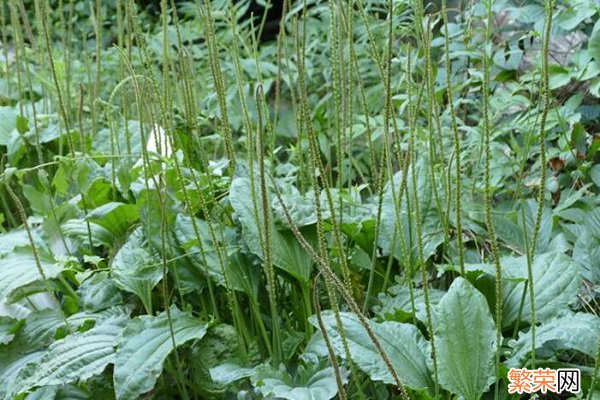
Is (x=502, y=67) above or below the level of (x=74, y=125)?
above

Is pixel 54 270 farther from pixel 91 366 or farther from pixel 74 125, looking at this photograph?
pixel 74 125

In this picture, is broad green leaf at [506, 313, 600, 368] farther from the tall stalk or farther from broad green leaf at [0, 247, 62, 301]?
broad green leaf at [0, 247, 62, 301]

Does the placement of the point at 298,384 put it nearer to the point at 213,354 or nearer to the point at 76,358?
the point at 213,354

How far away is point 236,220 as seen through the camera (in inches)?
53.9

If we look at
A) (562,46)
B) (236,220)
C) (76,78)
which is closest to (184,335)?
(236,220)

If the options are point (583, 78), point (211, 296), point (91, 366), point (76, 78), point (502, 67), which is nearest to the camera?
point (91, 366)

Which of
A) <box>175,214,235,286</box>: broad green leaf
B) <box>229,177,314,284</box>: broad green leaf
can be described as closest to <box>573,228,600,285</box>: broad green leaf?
<box>229,177,314,284</box>: broad green leaf

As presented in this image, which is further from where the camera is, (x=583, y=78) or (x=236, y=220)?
(x=583, y=78)

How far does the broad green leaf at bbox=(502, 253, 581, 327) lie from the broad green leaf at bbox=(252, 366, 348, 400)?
0.26 metres

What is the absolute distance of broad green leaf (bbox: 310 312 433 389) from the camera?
109 cm

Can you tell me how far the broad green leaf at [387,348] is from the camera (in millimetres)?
1094

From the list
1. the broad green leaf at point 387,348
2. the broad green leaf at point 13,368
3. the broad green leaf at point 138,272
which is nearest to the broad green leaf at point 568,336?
the broad green leaf at point 387,348

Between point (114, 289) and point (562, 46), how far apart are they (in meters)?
1.27

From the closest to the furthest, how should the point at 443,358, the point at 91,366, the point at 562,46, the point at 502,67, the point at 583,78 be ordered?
the point at 443,358
the point at 91,366
the point at 583,78
the point at 502,67
the point at 562,46
